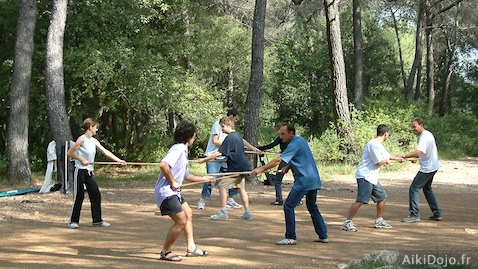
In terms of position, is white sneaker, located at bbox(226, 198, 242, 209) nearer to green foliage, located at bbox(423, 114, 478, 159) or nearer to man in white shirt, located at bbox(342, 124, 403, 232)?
man in white shirt, located at bbox(342, 124, 403, 232)

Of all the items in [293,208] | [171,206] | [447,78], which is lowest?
[293,208]

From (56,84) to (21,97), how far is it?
8.02ft

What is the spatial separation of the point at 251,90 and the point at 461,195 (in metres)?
6.44

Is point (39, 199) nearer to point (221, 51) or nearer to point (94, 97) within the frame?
point (94, 97)

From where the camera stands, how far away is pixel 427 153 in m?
11.4

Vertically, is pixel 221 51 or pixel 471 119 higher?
pixel 221 51

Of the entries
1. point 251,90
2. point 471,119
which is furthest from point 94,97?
point 471,119

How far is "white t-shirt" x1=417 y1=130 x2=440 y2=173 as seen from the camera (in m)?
11.2

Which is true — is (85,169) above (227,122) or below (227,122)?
below

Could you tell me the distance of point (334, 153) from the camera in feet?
76.3

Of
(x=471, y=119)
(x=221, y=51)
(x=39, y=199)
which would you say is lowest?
(x=39, y=199)

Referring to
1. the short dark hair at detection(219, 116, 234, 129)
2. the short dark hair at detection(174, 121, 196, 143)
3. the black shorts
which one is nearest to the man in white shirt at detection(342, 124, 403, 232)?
the short dark hair at detection(219, 116, 234, 129)

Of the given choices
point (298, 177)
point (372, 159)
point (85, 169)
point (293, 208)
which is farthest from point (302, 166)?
point (85, 169)

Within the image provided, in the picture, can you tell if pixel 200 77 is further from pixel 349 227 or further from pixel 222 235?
pixel 222 235
